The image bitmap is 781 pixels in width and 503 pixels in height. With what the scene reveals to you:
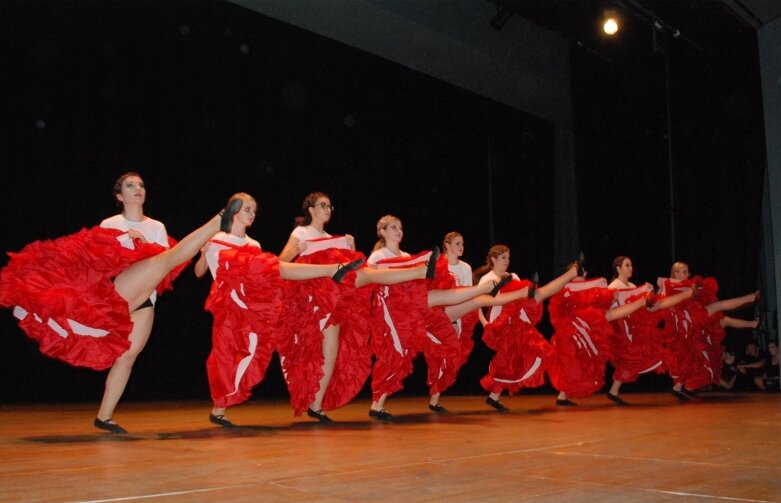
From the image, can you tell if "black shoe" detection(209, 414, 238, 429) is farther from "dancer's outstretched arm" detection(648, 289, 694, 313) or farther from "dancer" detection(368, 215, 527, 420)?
"dancer's outstretched arm" detection(648, 289, 694, 313)

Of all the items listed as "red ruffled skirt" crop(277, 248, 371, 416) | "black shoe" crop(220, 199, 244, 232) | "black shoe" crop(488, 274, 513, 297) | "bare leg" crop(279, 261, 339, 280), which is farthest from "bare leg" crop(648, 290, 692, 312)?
"black shoe" crop(220, 199, 244, 232)

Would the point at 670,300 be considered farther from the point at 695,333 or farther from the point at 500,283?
the point at 500,283

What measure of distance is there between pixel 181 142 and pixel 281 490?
4.14 metres

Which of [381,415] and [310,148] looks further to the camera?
[310,148]

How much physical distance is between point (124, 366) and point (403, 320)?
5.32 ft

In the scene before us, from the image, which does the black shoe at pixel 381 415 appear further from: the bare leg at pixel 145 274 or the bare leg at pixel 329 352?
the bare leg at pixel 145 274

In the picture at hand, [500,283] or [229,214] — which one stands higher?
[229,214]

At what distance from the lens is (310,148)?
6.59m

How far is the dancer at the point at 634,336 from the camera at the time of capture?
6227 mm

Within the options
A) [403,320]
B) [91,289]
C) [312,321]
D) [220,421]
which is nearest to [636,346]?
[403,320]

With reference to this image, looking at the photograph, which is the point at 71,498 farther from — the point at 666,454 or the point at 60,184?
the point at 60,184

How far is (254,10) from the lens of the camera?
6082 millimetres

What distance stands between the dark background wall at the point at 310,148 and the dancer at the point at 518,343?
6.40 feet

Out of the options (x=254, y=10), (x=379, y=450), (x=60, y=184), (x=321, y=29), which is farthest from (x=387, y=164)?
(x=379, y=450)
